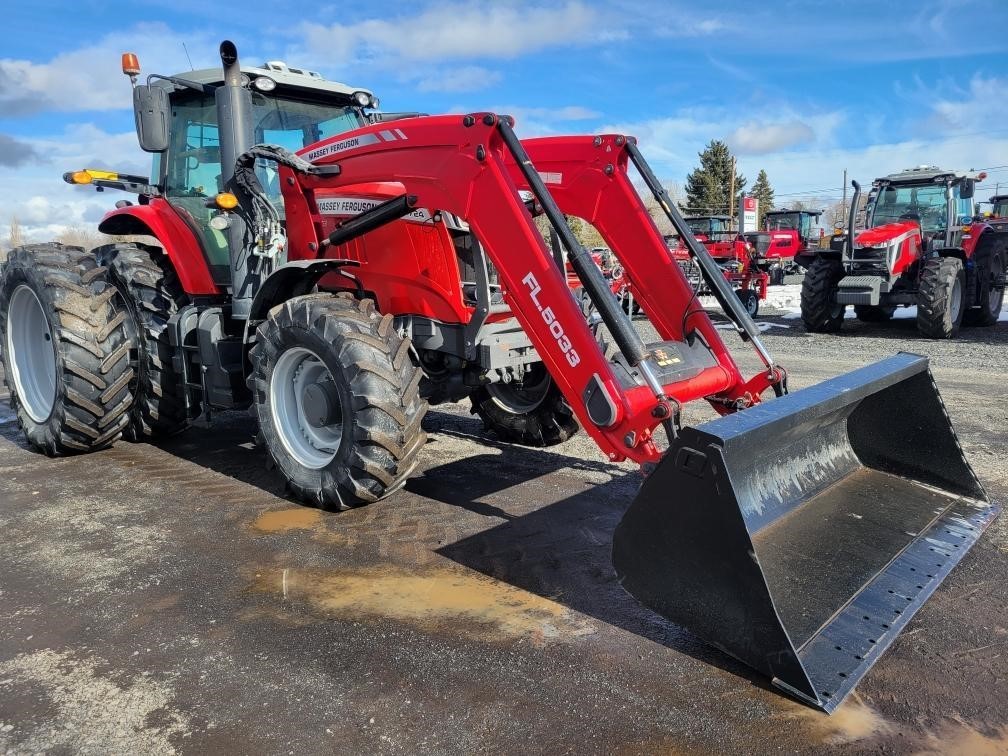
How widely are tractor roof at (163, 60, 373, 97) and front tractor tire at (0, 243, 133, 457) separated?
59.7 inches

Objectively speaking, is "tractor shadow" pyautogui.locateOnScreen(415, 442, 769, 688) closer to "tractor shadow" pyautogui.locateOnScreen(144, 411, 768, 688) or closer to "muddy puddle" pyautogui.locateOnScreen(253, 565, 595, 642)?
"tractor shadow" pyautogui.locateOnScreen(144, 411, 768, 688)

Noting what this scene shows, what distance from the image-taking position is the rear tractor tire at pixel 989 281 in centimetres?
1291

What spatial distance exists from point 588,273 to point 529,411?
2.14m

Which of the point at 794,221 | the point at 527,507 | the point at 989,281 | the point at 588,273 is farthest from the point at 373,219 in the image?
the point at 794,221

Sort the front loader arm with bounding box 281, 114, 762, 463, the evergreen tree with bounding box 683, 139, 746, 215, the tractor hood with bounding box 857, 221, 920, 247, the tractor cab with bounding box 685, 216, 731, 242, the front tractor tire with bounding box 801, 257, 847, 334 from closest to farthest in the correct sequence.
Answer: the front loader arm with bounding box 281, 114, 762, 463 → the tractor hood with bounding box 857, 221, 920, 247 → the front tractor tire with bounding box 801, 257, 847, 334 → the tractor cab with bounding box 685, 216, 731, 242 → the evergreen tree with bounding box 683, 139, 746, 215

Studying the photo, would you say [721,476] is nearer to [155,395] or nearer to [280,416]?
[280,416]

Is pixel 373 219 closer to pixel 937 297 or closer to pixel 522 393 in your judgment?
pixel 522 393

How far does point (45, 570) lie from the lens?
3.67 meters

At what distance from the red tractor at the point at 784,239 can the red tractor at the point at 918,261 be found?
22.8 ft

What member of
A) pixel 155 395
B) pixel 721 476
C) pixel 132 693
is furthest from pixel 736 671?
pixel 155 395

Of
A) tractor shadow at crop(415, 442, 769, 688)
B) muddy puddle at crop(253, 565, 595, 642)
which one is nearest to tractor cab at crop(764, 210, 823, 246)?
tractor shadow at crop(415, 442, 769, 688)

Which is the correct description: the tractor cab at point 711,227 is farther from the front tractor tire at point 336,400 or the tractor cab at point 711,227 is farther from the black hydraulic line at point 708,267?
the front tractor tire at point 336,400

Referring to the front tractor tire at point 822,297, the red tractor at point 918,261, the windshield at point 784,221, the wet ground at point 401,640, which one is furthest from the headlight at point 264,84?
the windshield at point 784,221

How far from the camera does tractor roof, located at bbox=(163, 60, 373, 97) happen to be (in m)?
5.33
